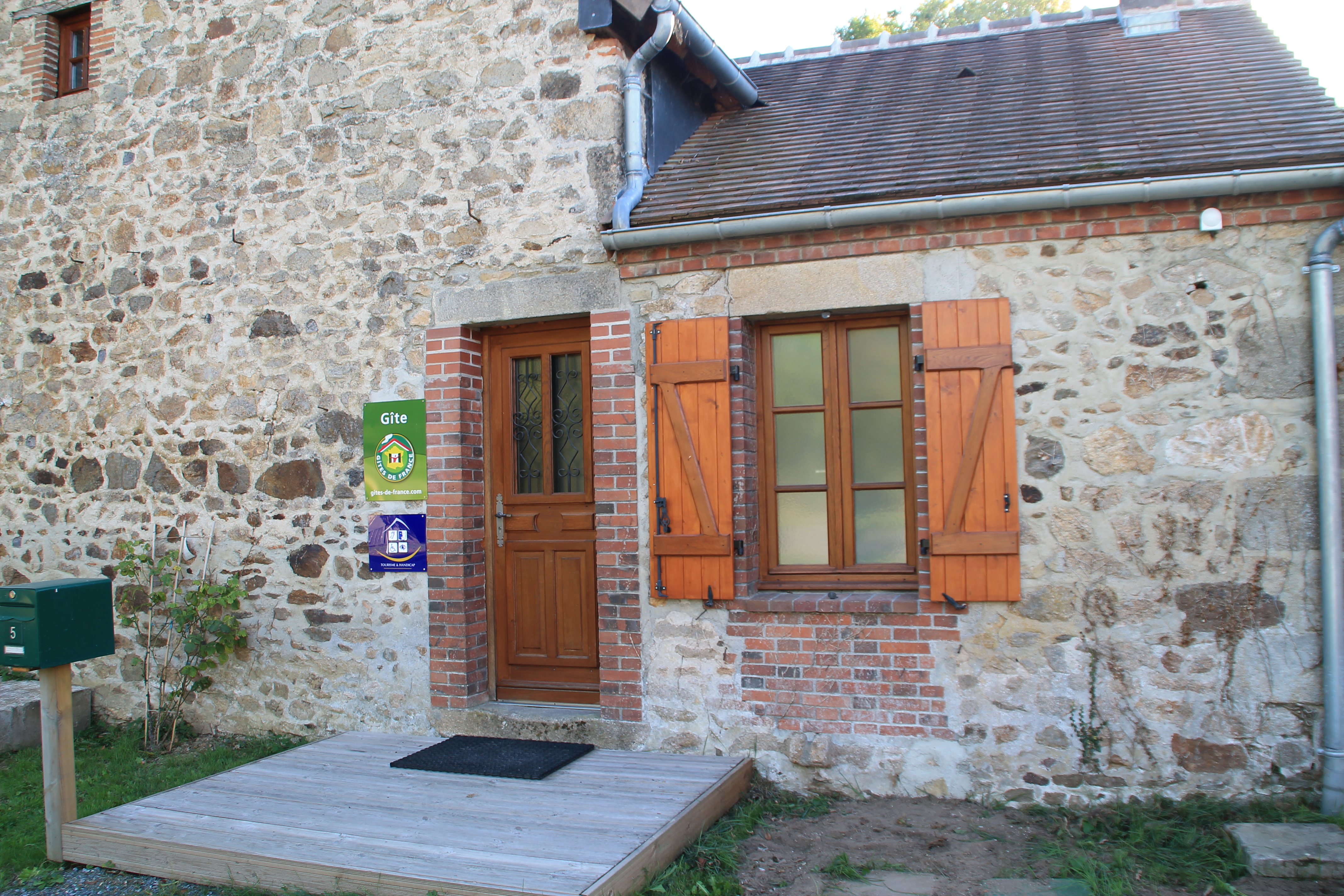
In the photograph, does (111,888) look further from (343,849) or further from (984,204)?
(984,204)

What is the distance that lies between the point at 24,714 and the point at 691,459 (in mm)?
4401

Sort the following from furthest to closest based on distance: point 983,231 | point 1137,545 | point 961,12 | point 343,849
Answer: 1. point 961,12
2. point 983,231
3. point 1137,545
4. point 343,849

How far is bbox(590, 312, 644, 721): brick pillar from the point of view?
495 cm

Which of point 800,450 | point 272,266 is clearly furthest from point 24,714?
point 800,450

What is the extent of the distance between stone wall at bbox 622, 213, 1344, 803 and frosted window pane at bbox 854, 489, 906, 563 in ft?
1.23

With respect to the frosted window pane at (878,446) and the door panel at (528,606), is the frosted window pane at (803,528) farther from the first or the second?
the door panel at (528,606)

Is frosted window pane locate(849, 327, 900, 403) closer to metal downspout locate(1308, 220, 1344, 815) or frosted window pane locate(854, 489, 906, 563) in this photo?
frosted window pane locate(854, 489, 906, 563)

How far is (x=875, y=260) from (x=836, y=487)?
44.7 inches

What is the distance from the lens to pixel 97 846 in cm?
398

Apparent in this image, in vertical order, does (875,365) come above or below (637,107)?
below

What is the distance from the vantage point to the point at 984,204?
4352mm

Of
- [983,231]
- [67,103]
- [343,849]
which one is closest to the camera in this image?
[343,849]

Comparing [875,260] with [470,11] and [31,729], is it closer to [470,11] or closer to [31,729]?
[470,11]

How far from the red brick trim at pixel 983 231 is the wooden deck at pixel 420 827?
2.51m
